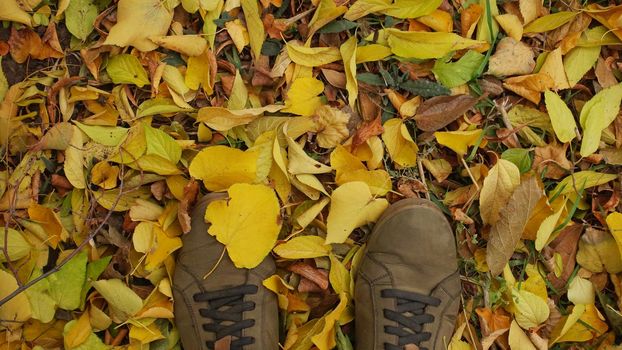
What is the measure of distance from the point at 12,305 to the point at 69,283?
119 mm

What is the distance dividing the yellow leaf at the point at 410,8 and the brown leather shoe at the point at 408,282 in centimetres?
40

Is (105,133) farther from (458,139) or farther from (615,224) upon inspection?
(615,224)

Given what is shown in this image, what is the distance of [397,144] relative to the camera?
1.39 metres

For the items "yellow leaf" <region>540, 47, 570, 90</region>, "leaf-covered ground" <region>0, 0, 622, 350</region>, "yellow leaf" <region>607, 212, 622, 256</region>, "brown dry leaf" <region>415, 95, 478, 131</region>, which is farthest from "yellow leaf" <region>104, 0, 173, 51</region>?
"yellow leaf" <region>607, 212, 622, 256</region>

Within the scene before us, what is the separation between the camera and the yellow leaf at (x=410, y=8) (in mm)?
1354

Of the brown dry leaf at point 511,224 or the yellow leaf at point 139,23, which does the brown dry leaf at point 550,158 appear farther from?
the yellow leaf at point 139,23

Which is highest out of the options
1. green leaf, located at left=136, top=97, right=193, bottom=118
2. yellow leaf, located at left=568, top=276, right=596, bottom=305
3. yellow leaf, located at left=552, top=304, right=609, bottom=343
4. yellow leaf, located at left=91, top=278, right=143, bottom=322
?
green leaf, located at left=136, top=97, right=193, bottom=118

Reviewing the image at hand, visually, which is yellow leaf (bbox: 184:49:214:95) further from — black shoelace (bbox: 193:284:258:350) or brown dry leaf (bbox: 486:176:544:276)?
brown dry leaf (bbox: 486:176:544:276)

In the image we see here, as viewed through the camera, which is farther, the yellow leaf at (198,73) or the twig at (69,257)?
the yellow leaf at (198,73)

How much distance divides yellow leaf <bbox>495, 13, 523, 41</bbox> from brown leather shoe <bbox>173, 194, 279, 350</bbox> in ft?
2.34

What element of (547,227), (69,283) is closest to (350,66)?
(547,227)

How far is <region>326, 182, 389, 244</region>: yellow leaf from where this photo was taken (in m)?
1.34

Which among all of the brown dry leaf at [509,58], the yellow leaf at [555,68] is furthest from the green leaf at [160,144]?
the yellow leaf at [555,68]

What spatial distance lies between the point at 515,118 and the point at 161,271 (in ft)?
2.77
